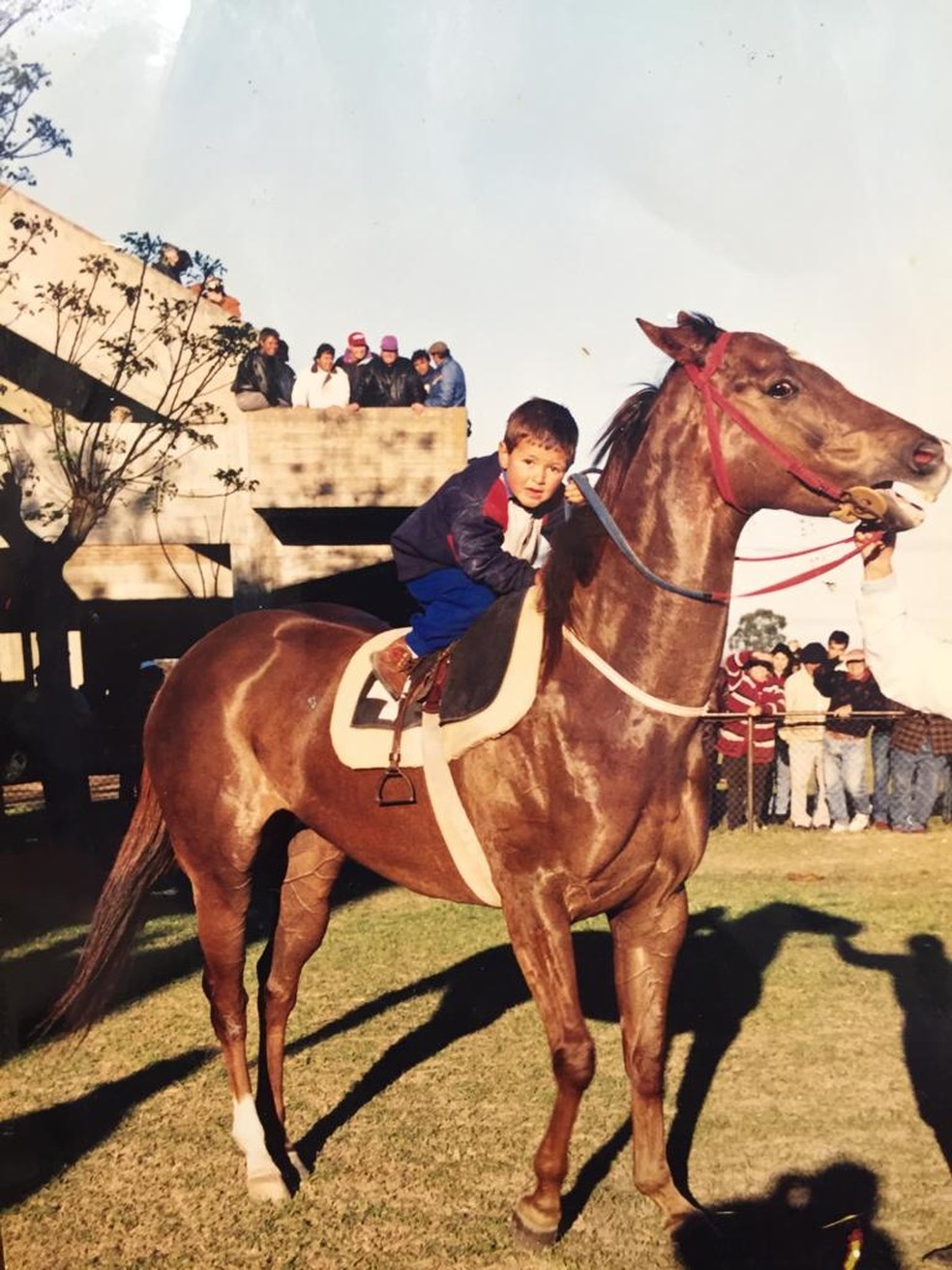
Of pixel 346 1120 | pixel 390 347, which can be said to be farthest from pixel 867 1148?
pixel 390 347

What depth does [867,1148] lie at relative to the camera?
4238mm

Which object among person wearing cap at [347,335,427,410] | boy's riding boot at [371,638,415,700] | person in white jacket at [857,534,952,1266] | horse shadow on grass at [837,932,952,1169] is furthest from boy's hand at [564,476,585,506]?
person wearing cap at [347,335,427,410]

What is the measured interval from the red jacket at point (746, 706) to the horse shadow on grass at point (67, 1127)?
290 inches

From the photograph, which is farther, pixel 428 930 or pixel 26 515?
pixel 26 515

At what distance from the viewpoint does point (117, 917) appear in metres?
4.88

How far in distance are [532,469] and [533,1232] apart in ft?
8.07

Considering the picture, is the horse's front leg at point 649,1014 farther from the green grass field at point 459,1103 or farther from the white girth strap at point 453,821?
the white girth strap at point 453,821

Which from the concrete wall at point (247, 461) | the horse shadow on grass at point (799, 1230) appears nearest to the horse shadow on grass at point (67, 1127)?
the horse shadow on grass at point (799, 1230)

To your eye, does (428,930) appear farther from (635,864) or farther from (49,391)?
(49,391)

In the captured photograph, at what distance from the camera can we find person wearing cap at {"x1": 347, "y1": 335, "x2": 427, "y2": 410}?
9336 millimetres

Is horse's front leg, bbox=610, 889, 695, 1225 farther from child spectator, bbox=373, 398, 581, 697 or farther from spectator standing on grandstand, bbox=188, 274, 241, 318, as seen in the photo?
spectator standing on grandstand, bbox=188, 274, 241, 318

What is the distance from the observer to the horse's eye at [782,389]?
314 cm

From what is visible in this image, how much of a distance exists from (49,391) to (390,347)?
306 cm

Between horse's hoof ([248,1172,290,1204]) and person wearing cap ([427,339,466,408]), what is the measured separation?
658cm
